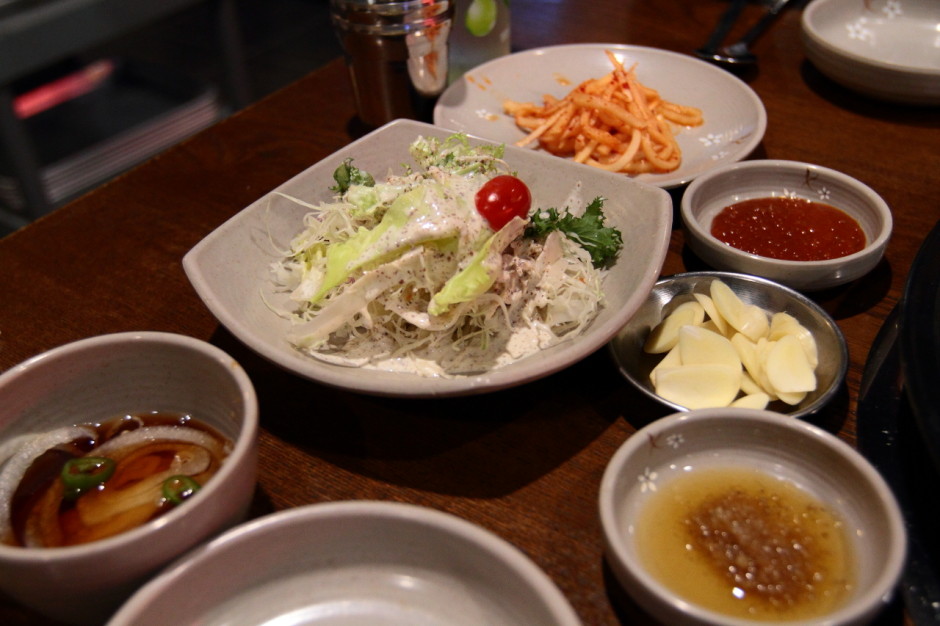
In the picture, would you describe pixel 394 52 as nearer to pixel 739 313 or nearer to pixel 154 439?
pixel 739 313

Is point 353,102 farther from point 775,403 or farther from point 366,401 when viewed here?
point 775,403

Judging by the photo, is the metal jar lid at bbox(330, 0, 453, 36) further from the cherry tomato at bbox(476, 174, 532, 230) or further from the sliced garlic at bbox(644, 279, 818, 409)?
the sliced garlic at bbox(644, 279, 818, 409)

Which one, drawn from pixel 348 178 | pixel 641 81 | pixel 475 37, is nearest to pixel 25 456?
pixel 348 178

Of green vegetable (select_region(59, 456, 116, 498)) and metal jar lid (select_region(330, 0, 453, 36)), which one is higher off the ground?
metal jar lid (select_region(330, 0, 453, 36))

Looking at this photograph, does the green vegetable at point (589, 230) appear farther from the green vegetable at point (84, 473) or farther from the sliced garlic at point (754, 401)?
the green vegetable at point (84, 473)

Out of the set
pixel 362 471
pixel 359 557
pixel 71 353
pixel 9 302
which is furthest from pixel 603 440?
pixel 9 302

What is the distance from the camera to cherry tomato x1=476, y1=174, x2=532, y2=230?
5.93 ft

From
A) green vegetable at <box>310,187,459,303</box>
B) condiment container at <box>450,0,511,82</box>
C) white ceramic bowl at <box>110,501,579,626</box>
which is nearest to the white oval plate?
condiment container at <box>450,0,511,82</box>

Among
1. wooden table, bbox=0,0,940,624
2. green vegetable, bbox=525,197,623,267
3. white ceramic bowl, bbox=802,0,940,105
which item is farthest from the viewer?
white ceramic bowl, bbox=802,0,940,105

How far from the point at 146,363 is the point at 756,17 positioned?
137 inches

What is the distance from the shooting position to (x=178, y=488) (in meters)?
1.32

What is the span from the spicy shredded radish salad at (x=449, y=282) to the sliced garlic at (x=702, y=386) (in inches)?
10.4

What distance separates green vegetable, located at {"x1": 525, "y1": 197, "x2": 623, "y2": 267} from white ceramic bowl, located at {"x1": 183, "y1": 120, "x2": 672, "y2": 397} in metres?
0.04

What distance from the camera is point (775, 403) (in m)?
1.66
